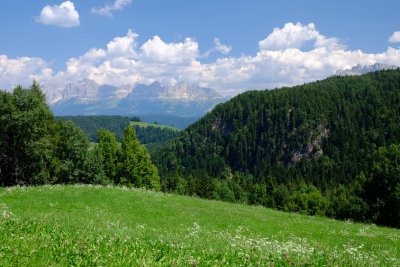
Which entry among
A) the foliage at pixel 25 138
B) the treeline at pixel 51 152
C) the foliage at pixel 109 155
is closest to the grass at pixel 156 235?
the foliage at pixel 25 138

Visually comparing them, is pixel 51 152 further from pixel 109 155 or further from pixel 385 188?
pixel 385 188

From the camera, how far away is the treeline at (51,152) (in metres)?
46.6

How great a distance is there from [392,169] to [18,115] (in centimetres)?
5117

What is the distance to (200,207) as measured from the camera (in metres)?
30.7

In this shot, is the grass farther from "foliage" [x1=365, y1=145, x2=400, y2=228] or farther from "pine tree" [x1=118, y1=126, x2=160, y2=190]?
"pine tree" [x1=118, y1=126, x2=160, y2=190]

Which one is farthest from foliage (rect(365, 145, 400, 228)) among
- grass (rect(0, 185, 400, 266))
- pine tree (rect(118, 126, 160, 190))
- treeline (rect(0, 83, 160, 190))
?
pine tree (rect(118, 126, 160, 190))

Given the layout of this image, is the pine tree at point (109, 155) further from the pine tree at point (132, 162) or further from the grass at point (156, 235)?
the grass at point (156, 235)

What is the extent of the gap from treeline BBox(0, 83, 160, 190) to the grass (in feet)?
60.2

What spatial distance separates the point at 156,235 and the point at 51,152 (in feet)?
148

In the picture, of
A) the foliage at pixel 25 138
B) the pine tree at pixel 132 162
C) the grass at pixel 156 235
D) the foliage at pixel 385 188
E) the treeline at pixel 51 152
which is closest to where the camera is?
the grass at pixel 156 235

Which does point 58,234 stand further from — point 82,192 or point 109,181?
point 109,181

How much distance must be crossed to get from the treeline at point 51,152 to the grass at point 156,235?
18.3 meters

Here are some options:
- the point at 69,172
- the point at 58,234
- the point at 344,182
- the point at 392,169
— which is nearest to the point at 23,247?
the point at 58,234

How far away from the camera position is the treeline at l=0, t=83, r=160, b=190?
46562mm
